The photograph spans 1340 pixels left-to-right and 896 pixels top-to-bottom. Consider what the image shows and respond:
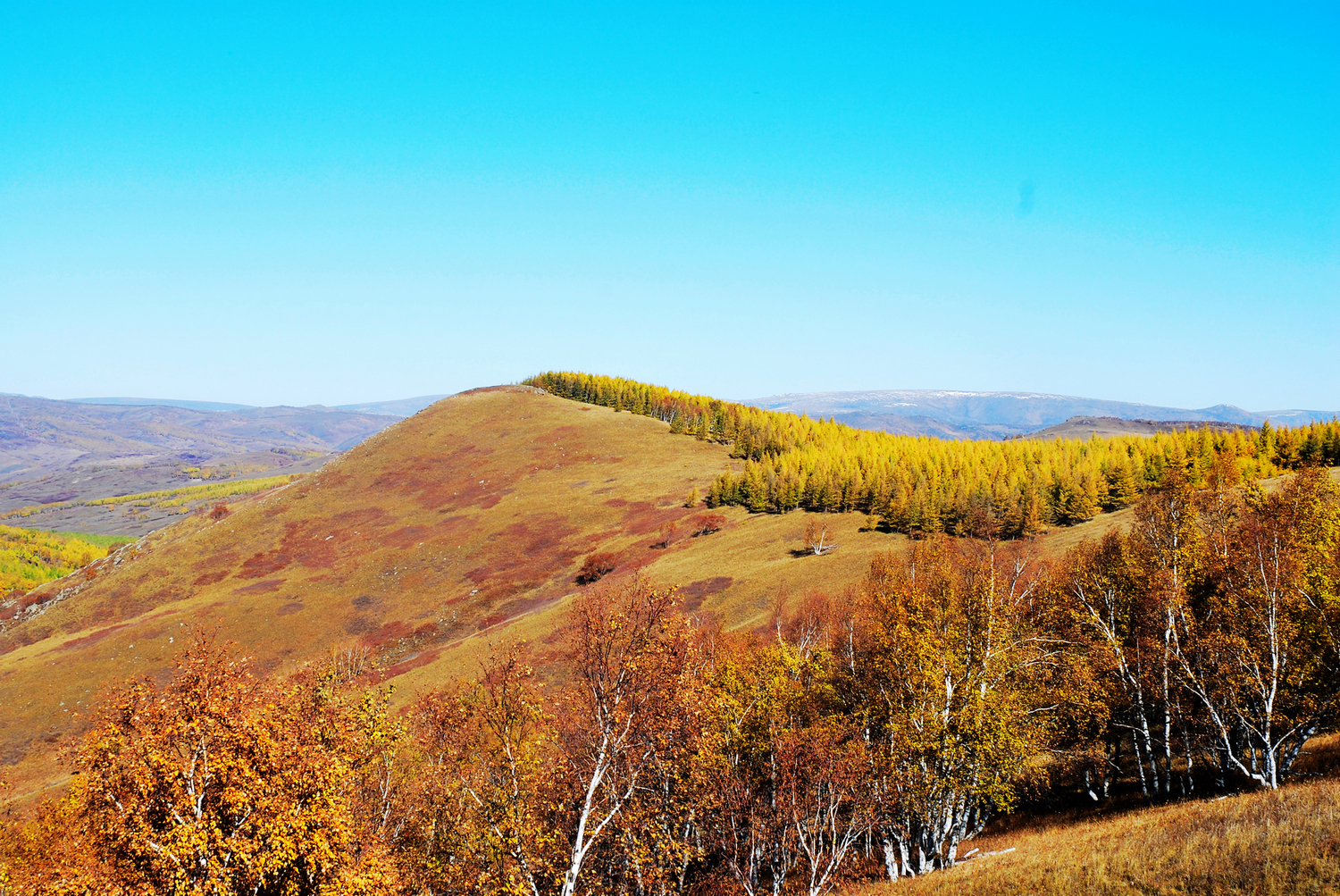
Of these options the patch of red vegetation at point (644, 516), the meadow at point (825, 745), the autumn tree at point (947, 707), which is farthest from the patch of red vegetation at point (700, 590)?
the autumn tree at point (947, 707)

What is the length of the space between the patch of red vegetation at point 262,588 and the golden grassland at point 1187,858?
113 metres

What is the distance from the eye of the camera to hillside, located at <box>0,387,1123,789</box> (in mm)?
78938

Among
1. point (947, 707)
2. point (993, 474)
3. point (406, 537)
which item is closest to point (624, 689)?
point (947, 707)

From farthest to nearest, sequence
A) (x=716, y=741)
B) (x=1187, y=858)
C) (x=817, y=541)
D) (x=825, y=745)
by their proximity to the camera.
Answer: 1. (x=817, y=541)
2. (x=716, y=741)
3. (x=825, y=745)
4. (x=1187, y=858)

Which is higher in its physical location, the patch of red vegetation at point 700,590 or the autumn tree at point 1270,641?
the autumn tree at point 1270,641

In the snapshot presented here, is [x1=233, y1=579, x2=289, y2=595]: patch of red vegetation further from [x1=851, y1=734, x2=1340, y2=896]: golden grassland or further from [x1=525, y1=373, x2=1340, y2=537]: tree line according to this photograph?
[x1=851, y1=734, x2=1340, y2=896]: golden grassland

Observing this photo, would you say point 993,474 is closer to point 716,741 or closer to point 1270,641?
point 1270,641

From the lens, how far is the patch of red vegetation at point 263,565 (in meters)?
117

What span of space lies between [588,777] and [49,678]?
331ft

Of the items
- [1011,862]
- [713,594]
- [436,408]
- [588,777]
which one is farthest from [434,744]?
[436,408]

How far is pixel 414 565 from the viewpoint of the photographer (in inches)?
4469

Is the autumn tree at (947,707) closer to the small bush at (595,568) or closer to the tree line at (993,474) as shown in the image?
the tree line at (993,474)

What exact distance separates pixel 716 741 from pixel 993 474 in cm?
8589

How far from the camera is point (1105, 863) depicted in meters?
18.4
